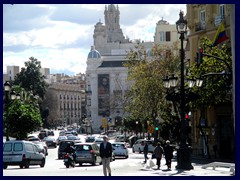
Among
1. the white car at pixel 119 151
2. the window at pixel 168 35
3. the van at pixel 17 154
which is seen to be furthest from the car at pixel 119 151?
the window at pixel 168 35

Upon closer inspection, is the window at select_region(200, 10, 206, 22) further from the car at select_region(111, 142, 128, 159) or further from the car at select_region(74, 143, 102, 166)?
the car at select_region(74, 143, 102, 166)

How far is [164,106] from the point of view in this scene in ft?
176

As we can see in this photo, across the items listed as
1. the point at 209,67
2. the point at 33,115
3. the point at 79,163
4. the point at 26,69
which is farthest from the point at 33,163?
the point at 26,69

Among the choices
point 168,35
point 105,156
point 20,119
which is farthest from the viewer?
point 168,35

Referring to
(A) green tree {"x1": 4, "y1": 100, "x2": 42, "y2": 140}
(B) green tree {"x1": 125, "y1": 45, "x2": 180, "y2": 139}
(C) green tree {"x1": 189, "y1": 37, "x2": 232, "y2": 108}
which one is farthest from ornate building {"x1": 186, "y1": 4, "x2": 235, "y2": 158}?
(A) green tree {"x1": 4, "y1": 100, "x2": 42, "y2": 140}

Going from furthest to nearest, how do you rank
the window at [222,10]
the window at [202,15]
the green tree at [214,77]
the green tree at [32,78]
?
the green tree at [32,78], the window at [202,15], the window at [222,10], the green tree at [214,77]

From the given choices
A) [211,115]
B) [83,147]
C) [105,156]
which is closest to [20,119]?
[211,115]

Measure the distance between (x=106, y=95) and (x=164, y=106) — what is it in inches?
3196

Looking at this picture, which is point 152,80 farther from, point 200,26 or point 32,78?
point 32,78

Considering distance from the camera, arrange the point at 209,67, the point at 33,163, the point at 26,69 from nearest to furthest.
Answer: the point at 33,163, the point at 209,67, the point at 26,69

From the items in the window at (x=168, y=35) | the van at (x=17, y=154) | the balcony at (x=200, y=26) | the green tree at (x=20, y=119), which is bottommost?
the van at (x=17, y=154)

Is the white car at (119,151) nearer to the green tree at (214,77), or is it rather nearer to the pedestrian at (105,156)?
the green tree at (214,77)
